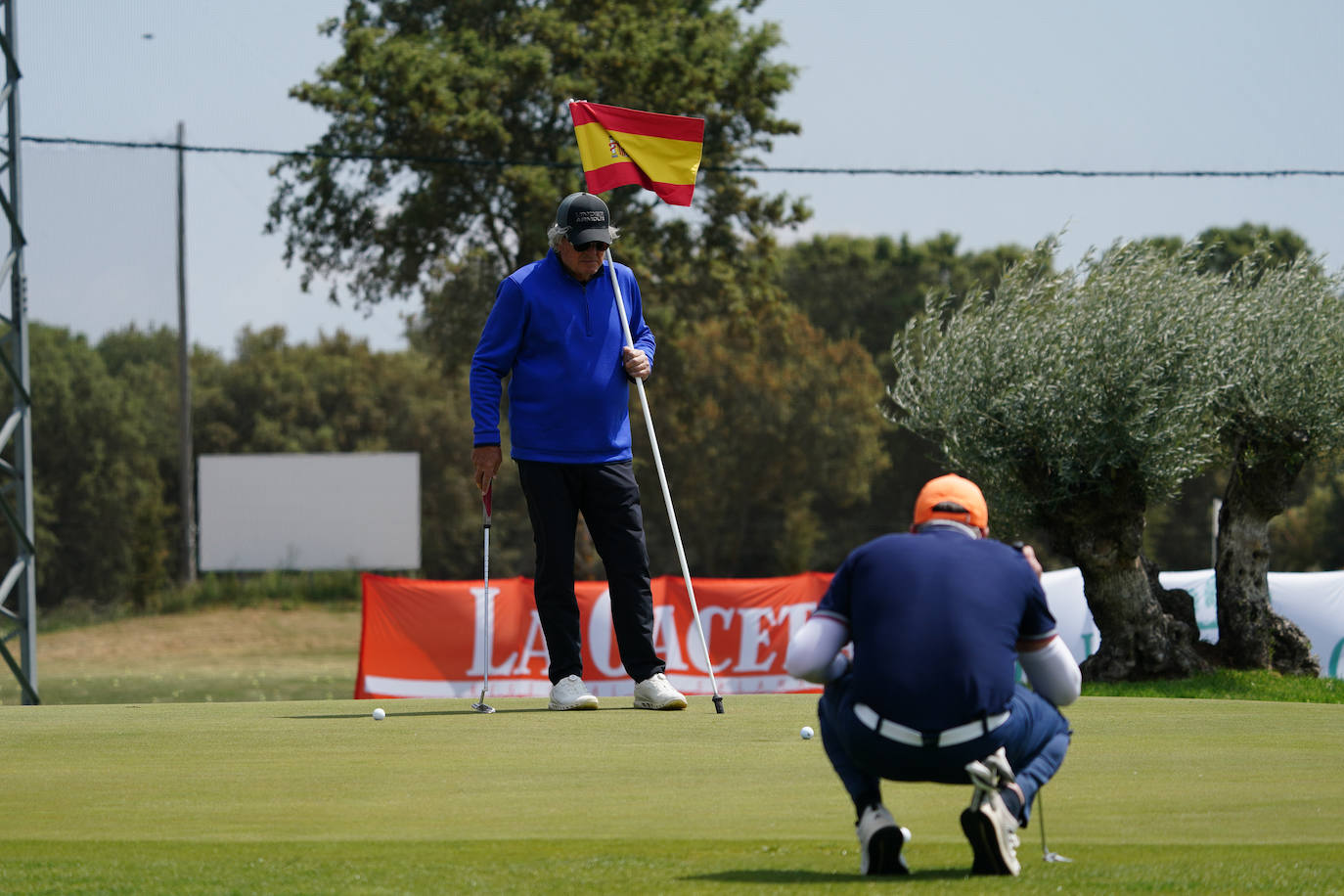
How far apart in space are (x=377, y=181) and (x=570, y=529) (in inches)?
1232

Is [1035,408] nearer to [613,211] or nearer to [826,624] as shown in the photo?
[826,624]

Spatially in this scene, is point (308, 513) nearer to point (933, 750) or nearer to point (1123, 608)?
point (1123, 608)

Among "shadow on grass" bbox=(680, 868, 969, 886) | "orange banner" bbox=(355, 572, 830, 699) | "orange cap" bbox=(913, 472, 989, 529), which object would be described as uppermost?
"orange cap" bbox=(913, 472, 989, 529)

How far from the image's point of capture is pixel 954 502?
14.5ft

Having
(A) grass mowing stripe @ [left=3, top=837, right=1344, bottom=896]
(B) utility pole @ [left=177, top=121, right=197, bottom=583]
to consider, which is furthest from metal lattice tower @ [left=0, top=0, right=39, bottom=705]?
(B) utility pole @ [left=177, top=121, right=197, bottom=583]

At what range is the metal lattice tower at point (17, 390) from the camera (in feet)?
54.3

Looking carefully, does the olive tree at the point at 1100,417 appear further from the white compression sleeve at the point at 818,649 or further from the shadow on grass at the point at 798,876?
the shadow on grass at the point at 798,876

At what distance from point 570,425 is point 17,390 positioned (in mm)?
11218

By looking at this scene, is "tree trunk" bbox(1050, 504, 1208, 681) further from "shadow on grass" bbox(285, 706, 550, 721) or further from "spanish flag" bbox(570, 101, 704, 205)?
"shadow on grass" bbox(285, 706, 550, 721)

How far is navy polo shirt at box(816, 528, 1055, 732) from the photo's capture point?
417 centimetres

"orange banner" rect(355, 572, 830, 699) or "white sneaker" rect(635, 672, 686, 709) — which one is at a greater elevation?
"white sneaker" rect(635, 672, 686, 709)

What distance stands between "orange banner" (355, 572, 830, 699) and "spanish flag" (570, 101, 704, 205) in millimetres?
11315

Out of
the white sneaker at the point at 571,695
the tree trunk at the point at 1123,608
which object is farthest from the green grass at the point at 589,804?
the tree trunk at the point at 1123,608

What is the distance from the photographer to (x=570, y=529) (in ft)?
24.1
